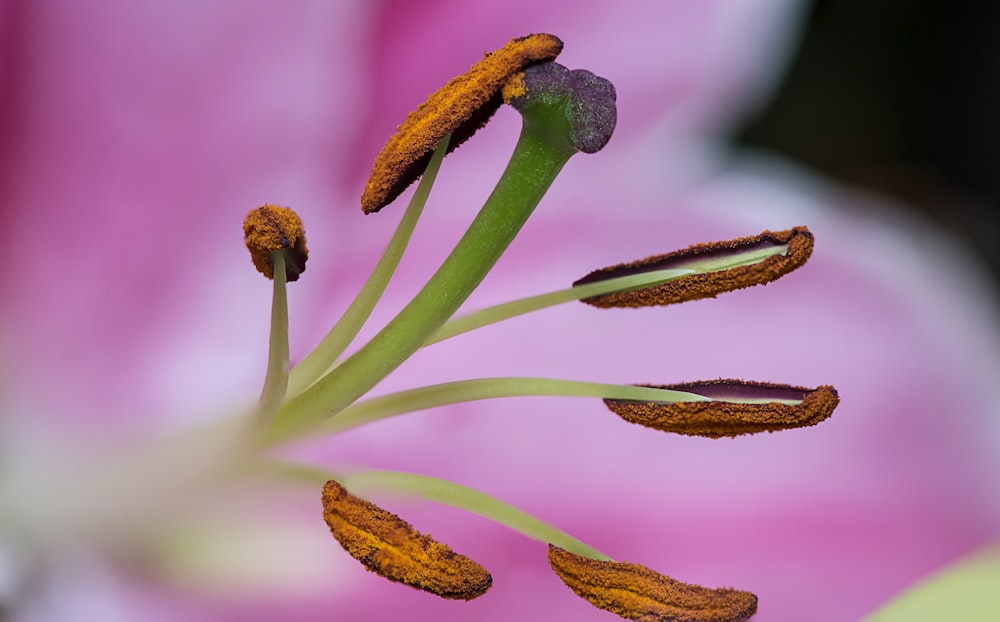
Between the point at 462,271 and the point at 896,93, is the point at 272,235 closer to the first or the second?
the point at 462,271

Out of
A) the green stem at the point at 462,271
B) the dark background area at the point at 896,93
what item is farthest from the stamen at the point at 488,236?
the dark background area at the point at 896,93

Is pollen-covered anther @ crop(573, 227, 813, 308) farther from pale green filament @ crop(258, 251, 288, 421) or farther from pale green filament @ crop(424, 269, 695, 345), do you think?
pale green filament @ crop(258, 251, 288, 421)

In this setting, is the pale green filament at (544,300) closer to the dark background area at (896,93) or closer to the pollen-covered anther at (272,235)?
the pollen-covered anther at (272,235)

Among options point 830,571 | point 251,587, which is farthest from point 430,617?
point 830,571

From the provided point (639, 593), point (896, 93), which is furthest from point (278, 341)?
point (896, 93)

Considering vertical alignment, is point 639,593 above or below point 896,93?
below
